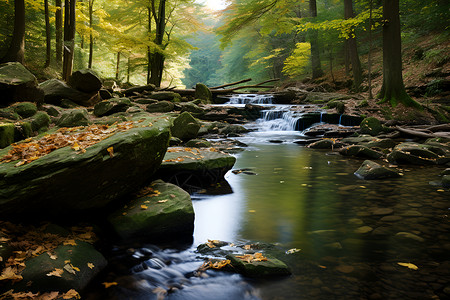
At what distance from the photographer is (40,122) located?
27.3 feet

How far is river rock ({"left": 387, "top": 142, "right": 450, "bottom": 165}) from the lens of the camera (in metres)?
6.56

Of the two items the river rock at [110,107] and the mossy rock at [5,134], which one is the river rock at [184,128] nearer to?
the river rock at [110,107]

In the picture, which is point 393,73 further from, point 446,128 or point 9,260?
point 9,260

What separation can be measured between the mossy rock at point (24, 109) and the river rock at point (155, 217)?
7.21 meters

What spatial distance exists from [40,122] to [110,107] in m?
3.50

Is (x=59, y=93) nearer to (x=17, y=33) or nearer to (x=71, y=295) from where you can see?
(x=17, y=33)

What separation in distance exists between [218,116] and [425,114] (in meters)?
8.76

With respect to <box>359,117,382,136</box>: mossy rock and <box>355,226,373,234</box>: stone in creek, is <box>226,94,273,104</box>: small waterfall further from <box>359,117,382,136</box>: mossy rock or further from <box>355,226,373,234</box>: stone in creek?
<box>355,226,373,234</box>: stone in creek

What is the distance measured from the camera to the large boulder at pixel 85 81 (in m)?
11.9

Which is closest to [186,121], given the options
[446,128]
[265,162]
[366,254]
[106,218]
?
[265,162]

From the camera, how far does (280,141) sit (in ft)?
36.4

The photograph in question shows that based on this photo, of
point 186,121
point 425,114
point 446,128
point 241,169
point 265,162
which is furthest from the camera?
point 425,114

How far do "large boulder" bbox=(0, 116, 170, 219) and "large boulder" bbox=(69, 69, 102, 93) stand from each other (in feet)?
31.0

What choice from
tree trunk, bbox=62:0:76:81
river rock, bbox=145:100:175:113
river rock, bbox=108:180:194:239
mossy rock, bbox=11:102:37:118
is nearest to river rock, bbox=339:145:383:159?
river rock, bbox=108:180:194:239
